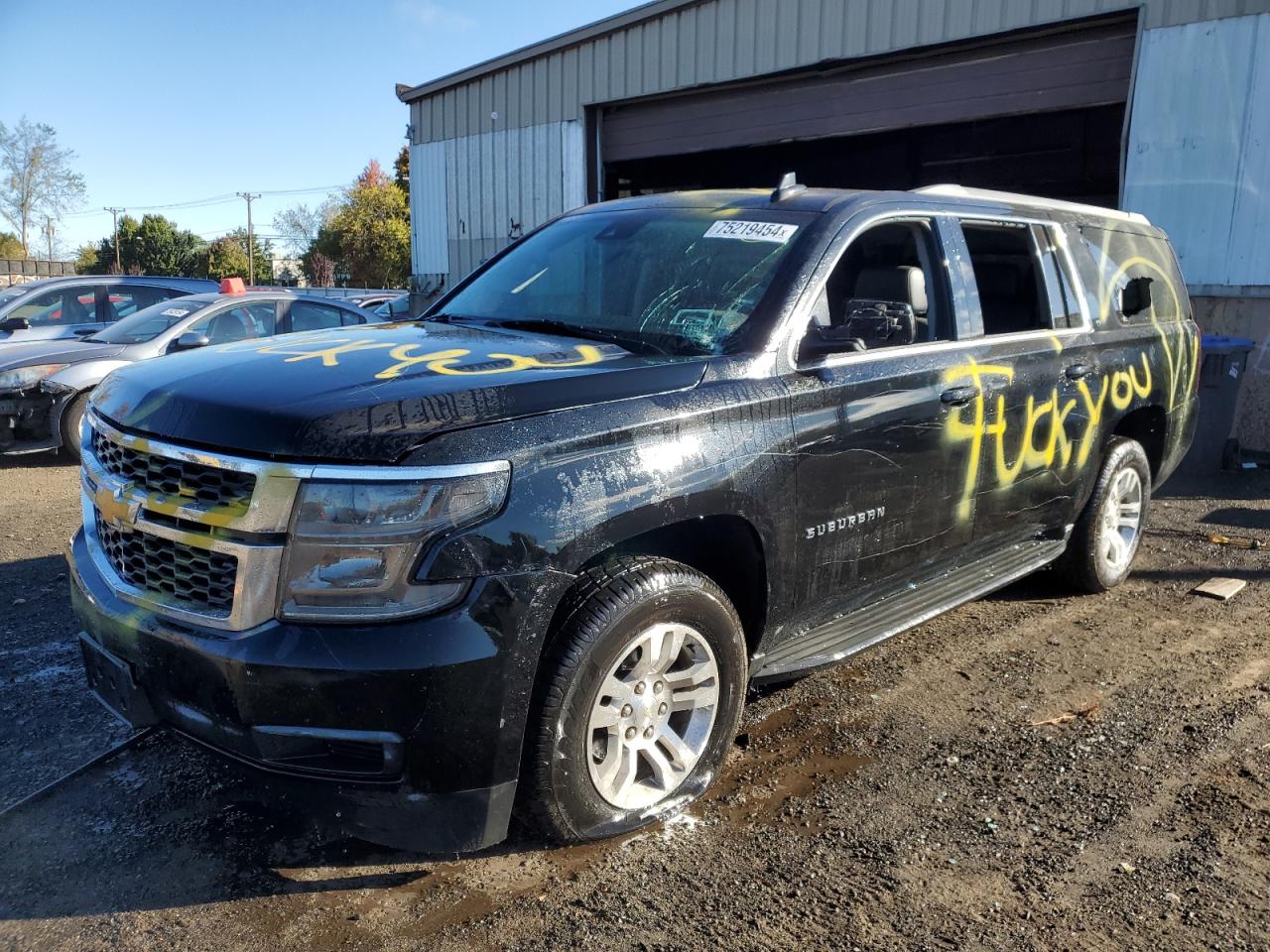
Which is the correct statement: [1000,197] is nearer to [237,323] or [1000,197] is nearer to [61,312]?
[237,323]

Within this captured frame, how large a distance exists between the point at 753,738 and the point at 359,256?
52670 millimetres

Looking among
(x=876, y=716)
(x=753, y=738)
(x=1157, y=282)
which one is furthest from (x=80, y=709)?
(x=1157, y=282)

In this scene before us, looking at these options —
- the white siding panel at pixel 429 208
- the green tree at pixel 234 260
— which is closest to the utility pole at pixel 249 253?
the green tree at pixel 234 260

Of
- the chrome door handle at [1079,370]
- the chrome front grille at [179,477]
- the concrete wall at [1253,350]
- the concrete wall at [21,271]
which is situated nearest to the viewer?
the chrome front grille at [179,477]

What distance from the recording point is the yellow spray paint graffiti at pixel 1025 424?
3.95 m

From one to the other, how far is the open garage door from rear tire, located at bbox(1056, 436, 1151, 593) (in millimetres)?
5683

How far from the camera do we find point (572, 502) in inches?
103

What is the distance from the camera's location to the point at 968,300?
4070 millimetres

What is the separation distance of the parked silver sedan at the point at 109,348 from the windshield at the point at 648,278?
450cm

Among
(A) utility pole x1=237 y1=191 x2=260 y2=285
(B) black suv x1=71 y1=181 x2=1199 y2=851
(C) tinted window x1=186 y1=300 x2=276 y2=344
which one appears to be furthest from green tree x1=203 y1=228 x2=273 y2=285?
(B) black suv x1=71 y1=181 x2=1199 y2=851

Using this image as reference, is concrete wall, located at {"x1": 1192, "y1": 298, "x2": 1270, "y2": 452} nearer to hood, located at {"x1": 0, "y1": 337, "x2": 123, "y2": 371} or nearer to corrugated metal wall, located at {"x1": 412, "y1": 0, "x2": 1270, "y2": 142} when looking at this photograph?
corrugated metal wall, located at {"x1": 412, "y1": 0, "x2": 1270, "y2": 142}

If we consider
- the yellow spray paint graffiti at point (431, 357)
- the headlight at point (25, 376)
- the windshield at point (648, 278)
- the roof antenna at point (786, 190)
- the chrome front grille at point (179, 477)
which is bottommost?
the headlight at point (25, 376)

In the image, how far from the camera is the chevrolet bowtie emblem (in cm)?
275

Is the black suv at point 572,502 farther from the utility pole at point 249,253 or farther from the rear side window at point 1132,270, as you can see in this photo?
the utility pole at point 249,253
